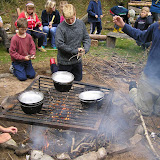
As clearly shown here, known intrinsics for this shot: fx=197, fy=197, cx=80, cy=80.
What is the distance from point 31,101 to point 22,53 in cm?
285

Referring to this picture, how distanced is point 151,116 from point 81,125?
78.6 inches

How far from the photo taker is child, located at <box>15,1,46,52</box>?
7250 millimetres

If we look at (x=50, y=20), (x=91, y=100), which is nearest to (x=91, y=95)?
(x=91, y=100)

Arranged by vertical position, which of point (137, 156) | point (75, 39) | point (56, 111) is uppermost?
point (75, 39)

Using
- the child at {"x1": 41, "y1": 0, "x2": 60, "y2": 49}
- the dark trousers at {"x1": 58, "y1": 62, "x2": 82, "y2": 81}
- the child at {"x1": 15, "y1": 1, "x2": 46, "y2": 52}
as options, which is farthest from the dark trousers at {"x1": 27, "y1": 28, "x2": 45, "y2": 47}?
the dark trousers at {"x1": 58, "y1": 62, "x2": 82, "y2": 81}

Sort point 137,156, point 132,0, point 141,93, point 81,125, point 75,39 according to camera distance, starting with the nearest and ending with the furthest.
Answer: point 81,125
point 137,156
point 141,93
point 75,39
point 132,0

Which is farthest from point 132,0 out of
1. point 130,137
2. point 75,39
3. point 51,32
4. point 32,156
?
point 32,156

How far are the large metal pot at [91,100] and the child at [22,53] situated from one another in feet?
8.66

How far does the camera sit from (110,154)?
126 inches

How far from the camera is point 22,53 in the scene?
5.62 meters

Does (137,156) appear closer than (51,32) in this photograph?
Yes

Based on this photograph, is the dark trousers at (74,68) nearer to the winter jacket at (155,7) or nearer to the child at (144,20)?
the child at (144,20)

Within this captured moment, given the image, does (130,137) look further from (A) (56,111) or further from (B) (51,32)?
(B) (51,32)

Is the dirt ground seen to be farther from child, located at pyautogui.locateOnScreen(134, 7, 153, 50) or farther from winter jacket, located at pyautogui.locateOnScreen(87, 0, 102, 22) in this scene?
winter jacket, located at pyautogui.locateOnScreen(87, 0, 102, 22)
